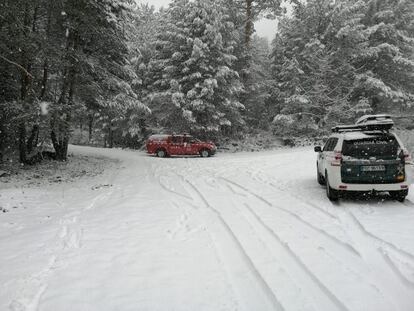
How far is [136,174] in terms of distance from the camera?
1650 centimetres

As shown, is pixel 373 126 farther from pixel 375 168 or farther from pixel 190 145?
pixel 190 145

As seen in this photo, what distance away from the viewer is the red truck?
26375mm

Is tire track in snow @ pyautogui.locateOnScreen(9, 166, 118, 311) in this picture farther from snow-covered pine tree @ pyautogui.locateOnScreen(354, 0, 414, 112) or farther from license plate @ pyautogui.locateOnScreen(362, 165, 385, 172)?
snow-covered pine tree @ pyautogui.locateOnScreen(354, 0, 414, 112)

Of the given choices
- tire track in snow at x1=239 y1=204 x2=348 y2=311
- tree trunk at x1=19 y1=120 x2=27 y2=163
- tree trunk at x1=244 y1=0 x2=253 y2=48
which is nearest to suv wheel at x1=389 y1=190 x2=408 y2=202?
tire track in snow at x1=239 y1=204 x2=348 y2=311

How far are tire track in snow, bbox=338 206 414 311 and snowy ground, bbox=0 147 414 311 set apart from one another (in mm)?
17

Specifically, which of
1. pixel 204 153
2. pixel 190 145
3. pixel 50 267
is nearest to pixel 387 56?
pixel 204 153

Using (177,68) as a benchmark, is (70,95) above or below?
below

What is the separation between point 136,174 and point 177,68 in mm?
14482

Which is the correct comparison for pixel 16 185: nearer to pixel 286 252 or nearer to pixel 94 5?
pixel 94 5

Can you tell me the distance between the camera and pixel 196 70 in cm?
2827

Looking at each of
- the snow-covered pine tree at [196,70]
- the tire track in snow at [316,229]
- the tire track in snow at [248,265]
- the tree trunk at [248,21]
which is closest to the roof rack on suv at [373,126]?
the tire track in snow at [316,229]

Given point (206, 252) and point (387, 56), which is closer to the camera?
point (206, 252)

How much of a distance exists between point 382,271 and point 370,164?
4634mm

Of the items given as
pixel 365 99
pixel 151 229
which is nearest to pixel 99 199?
pixel 151 229
